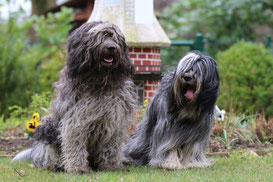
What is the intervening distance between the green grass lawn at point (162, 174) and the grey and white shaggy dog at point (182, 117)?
10.3 inches

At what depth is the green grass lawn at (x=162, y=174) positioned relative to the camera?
5.09 m

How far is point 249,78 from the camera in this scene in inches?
463

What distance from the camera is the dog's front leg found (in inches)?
214

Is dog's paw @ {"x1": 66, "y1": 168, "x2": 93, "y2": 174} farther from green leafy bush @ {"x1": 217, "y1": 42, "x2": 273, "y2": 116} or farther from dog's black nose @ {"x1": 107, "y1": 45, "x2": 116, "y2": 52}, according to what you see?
green leafy bush @ {"x1": 217, "y1": 42, "x2": 273, "y2": 116}

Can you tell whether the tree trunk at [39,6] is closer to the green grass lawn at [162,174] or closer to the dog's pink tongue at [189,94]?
the green grass lawn at [162,174]

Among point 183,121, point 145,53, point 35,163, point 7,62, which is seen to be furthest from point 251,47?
point 35,163

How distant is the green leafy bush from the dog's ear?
6621 millimetres

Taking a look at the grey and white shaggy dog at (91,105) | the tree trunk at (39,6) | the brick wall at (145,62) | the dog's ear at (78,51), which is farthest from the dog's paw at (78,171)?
the tree trunk at (39,6)

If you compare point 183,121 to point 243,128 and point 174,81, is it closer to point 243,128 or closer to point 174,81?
point 174,81

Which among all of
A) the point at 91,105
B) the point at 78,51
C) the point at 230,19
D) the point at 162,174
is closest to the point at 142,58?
the point at 91,105

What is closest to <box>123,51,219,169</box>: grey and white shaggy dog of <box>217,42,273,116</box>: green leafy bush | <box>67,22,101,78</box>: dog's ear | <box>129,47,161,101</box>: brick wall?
<box>67,22,101,78</box>: dog's ear

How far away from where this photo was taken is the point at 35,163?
6.00 m

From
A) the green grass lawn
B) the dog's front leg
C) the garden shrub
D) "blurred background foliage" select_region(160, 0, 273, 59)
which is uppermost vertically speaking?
"blurred background foliage" select_region(160, 0, 273, 59)

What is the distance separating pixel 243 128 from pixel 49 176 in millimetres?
3938
